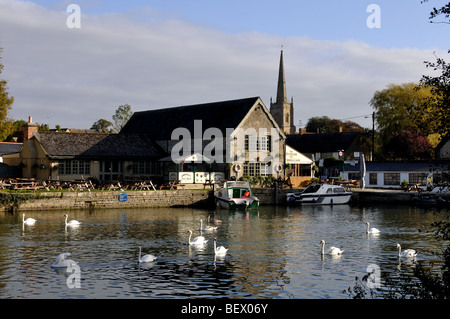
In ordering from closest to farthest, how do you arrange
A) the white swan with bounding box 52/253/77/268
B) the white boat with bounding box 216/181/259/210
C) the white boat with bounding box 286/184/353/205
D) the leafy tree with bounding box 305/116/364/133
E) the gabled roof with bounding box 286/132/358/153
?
the white swan with bounding box 52/253/77/268, the white boat with bounding box 216/181/259/210, the white boat with bounding box 286/184/353/205, the gabled roof with bounding box 286/132/358/153, the leafy tree with bounding box 305/116/364/133

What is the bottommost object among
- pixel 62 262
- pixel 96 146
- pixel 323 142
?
pixel 62 262

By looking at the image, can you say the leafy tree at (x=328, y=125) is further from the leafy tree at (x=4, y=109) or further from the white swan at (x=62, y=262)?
the white swan at (x=62, y=262)

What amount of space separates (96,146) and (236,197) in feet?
52.9

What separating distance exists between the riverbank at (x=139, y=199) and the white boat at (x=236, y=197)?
6.41ft

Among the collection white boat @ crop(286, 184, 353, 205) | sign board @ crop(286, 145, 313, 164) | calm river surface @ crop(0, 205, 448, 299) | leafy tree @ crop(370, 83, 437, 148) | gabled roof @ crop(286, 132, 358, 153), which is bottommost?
calm river surface @ crop(0, 205, 448, 299)

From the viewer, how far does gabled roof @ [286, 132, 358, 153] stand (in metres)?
85.2

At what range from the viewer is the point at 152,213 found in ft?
132

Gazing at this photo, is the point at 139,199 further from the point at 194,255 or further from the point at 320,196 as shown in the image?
the point at 194,255

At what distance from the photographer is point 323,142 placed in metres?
89.0

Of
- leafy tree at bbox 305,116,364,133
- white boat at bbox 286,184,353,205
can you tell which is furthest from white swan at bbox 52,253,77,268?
leafy tree at bbox 305,116,364,133

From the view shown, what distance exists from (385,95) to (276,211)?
41.8 m

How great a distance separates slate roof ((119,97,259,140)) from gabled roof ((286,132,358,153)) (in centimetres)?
3206

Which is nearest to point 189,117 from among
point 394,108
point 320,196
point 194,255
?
point 320,196

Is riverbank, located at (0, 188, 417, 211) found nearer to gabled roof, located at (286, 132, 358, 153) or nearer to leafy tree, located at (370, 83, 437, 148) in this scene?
leafy tree, located at (370, 83, 437, 148)
